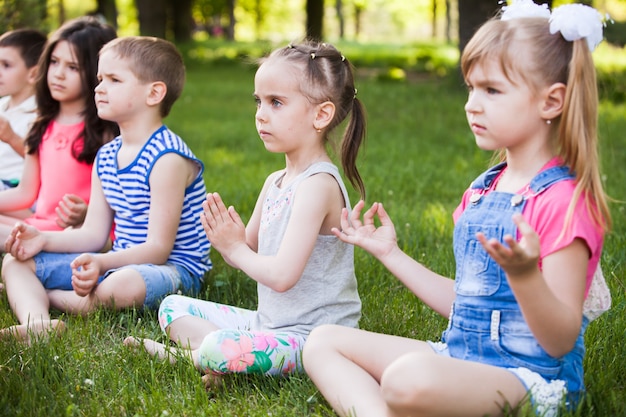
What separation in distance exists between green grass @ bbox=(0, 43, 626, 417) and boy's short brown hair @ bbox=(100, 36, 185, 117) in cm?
90

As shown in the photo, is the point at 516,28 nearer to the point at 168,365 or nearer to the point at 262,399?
the point at 262,399

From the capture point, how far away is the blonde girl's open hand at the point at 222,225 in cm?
266

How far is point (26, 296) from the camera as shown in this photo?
3371 mm

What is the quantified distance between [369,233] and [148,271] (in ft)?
3.96

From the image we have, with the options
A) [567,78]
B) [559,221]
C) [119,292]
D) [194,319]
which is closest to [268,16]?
[119,292]

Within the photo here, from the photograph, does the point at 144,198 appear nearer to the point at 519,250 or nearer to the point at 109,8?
the point at 519,250

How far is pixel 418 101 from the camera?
10.5m

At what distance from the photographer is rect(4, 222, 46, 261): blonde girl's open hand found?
11.5 feet

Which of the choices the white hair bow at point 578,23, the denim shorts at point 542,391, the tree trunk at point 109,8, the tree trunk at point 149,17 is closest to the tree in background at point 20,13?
the white hair bow at point 578,23

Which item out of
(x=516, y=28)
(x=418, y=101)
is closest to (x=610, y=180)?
(x=516, y=28)

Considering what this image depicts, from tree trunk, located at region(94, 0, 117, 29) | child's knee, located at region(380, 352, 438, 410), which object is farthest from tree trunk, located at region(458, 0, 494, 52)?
tree trunk, located at region(94, 0, 117, 29)

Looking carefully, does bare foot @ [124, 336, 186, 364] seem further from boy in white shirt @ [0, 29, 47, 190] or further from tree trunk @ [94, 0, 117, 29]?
tree trunk @ [94, 0, 117, 29]

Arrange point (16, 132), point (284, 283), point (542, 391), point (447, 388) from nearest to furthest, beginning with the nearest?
point (447, 388)
point (542, 391)
point (284, 283)
point (16, 132)

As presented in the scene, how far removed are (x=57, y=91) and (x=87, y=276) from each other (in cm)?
109
